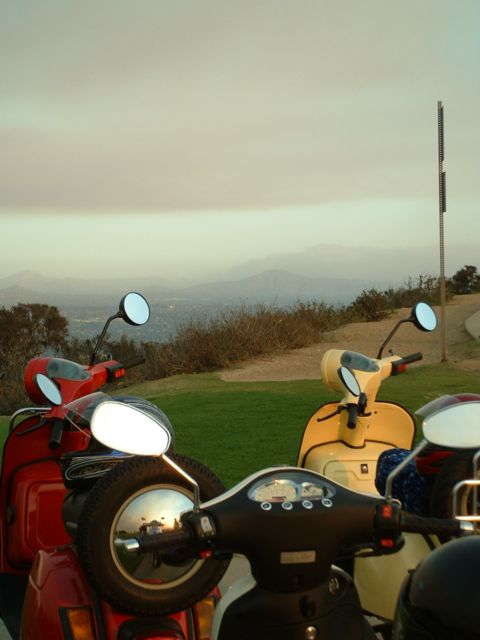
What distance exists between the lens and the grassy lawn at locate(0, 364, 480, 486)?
6.35 m

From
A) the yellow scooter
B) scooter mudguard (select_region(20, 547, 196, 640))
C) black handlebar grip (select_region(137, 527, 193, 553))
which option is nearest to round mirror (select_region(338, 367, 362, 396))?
the yellow scooter

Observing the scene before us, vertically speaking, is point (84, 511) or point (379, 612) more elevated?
point (84, 511)

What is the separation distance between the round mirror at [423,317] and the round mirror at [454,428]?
2.12 metres

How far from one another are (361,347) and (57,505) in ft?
46.7

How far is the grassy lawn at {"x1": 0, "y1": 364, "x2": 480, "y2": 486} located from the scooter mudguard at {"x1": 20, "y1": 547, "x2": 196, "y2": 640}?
331 cm

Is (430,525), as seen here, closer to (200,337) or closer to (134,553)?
(134,553)

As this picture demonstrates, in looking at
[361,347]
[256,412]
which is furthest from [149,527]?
[361,347]

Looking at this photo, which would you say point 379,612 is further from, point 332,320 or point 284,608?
point 332,320

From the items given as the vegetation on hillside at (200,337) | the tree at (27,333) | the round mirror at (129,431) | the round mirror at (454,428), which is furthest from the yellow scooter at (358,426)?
the tree at (27,333)

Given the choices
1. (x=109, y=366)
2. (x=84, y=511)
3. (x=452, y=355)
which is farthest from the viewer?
(x=452, y=355)

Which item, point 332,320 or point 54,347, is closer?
point 332,320

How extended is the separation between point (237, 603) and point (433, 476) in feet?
3.32

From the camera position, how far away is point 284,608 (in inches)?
58.5

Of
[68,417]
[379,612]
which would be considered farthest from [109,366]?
[379,612]
